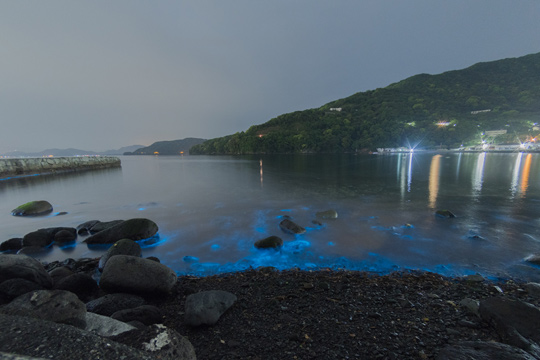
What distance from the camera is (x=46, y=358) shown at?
1861 mm

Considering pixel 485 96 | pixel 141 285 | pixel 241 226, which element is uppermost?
pixel 485 96

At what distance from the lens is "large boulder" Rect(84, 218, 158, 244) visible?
10.4m

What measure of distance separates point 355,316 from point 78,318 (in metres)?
5.06

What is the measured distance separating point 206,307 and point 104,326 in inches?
67.7

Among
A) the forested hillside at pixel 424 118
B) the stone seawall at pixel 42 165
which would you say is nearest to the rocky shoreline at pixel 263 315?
the stone seawall at pixel 42 165

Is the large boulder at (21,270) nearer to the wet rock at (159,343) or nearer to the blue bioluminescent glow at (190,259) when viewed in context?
the blue bioluminescent glow at (190,259)

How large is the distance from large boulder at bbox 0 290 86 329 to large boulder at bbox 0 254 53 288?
2.31 metres

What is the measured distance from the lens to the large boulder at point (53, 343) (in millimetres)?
1966

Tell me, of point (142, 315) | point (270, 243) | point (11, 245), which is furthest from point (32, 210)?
point (142, 315)

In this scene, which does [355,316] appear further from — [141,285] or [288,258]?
[141,285]

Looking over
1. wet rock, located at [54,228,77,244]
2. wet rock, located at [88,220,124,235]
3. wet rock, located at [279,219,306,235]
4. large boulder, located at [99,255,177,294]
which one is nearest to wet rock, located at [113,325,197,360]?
large boulder, located at [99,255,177,294]

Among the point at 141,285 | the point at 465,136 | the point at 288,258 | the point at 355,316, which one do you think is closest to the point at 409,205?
the point at 288,258

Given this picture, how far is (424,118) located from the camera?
155375 millimetres

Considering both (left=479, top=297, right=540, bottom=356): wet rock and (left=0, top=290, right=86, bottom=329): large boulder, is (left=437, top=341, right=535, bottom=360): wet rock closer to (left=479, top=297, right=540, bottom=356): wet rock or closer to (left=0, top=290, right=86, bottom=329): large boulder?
(left=479, top=297, right=540, bottom=356): wet rock
